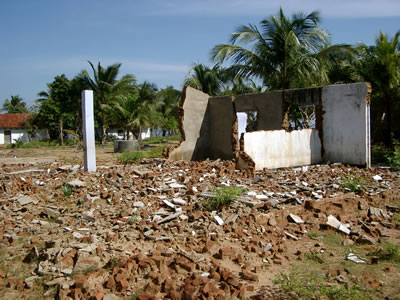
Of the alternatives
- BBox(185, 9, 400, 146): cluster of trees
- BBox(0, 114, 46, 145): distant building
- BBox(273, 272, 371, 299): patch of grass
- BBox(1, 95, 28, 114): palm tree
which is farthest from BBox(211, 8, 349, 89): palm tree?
BBox(1, 95, 28, 114): palm tree

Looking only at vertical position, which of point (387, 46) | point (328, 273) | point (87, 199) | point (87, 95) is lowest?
point (328, 273)

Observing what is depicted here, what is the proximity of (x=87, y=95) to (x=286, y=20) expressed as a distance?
851 centimetres

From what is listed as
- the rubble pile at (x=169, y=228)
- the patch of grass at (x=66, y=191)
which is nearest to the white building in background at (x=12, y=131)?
the rubble pile at (x=169, y=228)

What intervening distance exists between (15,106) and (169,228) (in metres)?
54.1

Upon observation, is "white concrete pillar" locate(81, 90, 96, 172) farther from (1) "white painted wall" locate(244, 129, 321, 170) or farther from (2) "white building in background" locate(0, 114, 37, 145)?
(2) "white building in background" locate(0, 114, 37, 145)

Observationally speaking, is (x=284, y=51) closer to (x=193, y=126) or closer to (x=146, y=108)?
(x=193, y=126)

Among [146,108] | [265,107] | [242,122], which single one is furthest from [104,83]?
[265,107]

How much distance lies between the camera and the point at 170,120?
1624 inches

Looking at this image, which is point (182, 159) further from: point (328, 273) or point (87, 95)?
point (328, 273)

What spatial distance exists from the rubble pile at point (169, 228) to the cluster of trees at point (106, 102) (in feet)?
47.7

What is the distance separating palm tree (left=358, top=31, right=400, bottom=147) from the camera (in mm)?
13828

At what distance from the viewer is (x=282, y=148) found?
35.8ft

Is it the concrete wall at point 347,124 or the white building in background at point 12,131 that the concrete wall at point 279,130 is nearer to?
the concrete wall at point 347,124

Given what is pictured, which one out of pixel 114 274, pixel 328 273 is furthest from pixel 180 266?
pixel 328 273
